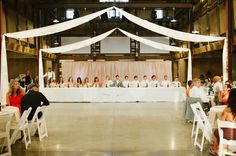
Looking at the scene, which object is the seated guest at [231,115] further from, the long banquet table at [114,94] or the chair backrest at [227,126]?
the long banquet table at [114,94]

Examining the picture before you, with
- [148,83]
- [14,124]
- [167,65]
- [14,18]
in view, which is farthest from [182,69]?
[14,124]

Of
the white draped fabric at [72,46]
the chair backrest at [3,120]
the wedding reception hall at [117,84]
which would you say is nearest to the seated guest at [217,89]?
the wedding reception hall at [117,84]

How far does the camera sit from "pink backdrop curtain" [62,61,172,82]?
17828mm

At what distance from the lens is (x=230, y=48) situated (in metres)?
10.1

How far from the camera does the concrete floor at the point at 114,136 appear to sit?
17.8 ft

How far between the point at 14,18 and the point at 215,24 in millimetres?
7806

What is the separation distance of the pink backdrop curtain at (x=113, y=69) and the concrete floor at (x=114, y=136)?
26.0ft

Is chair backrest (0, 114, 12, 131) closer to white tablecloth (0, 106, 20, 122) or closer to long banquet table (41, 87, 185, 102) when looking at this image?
white tablecloth (0, 106, 20, 122)

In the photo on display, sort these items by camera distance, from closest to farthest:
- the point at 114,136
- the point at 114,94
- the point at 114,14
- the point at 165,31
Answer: the point at 114,136 < the point at 165,31 < the point at 114,94 < the point at 114,14

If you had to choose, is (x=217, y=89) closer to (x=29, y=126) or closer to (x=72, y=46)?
(x=29, y=126)

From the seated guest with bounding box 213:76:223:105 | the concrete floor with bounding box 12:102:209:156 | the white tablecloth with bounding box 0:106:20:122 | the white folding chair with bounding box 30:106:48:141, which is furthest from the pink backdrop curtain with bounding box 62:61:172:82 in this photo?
the white tablecloth with bounding box 0:106:20:122

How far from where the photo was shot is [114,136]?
6609mm

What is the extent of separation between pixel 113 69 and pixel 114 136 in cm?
1154

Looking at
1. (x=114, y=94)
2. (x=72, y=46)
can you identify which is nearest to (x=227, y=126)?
(x=72, y=46)
